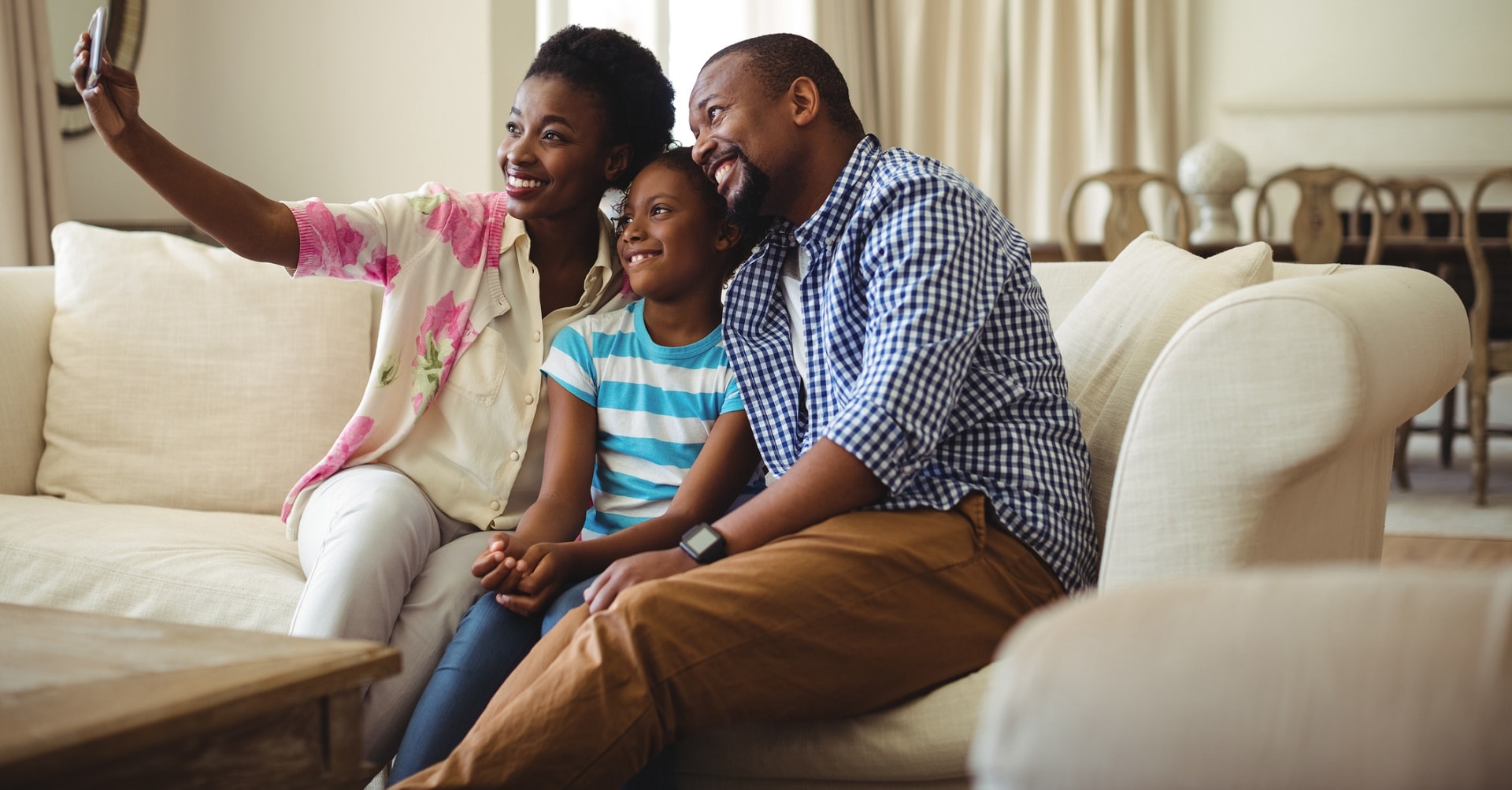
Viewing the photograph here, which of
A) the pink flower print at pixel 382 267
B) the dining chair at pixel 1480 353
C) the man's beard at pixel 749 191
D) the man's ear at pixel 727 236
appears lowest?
the dining chair at pixel 1480 353

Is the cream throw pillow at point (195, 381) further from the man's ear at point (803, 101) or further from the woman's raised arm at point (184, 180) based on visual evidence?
the man's ear at point (803, 101)

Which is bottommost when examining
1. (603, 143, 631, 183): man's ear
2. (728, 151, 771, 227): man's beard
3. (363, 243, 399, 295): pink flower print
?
(363, 243, 399, 295): pink flower print

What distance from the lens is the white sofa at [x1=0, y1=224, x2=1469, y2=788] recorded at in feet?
3.32

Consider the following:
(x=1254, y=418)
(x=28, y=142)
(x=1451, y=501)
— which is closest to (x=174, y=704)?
(x=1254, y=418)

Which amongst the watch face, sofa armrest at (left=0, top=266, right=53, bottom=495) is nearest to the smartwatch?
the watch face

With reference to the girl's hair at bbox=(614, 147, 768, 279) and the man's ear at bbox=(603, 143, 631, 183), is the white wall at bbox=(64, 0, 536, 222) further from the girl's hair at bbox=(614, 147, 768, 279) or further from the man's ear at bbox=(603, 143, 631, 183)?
the girl's hair at bbox=(614, 147, 768, 279)

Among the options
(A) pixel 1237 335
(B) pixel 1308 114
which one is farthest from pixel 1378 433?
(B) pixel 1308 114

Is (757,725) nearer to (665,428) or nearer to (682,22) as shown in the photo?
(665,428)

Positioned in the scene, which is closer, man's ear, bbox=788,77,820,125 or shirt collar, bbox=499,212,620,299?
man's ear, bbox=788,77,820,125

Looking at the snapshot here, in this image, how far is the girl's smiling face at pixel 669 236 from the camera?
151cm

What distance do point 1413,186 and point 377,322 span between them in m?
4.08

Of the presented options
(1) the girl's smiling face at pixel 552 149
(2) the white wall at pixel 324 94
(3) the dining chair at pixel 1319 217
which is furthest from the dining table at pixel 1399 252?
(1) the girl's smiling face at pixel 552 149

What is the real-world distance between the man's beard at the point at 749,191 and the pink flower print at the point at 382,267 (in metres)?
0.47

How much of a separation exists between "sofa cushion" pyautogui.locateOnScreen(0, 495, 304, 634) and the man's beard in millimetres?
685
